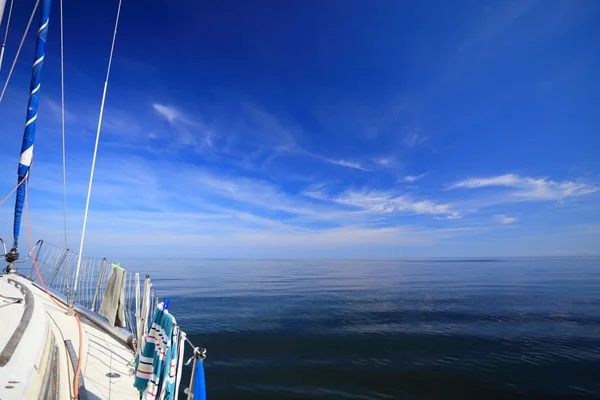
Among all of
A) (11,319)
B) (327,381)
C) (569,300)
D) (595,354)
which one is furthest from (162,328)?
(569,300)

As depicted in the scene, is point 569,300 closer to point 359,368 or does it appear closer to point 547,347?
point 547,347

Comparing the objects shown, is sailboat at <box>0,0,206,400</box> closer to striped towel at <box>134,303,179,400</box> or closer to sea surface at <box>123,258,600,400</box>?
striped towel at <box>134,303,179,400</box>

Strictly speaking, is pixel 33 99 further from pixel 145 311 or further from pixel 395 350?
pixel 395 350

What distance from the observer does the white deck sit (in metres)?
3.51

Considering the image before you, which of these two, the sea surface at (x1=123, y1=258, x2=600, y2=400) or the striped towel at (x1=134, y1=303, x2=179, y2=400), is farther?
the sea surface at (x1=123, y1=258, x2=600, y2=400)

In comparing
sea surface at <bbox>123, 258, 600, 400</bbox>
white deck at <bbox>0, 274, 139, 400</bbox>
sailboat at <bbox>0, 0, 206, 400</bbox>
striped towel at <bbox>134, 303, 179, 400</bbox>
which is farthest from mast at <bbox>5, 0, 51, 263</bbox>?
sea surface at <bbox>123, 258, 600, 400</bbox>

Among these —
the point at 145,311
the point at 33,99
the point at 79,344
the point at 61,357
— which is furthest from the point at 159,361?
the point at 33,99

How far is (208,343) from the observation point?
1551 centimetres

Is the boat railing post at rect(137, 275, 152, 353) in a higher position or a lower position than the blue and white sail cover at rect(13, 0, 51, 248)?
lower

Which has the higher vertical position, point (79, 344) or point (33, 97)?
point (33, 97)

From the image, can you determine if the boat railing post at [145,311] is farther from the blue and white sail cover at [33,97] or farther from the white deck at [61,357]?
the blue and white sail cover at [33,97]

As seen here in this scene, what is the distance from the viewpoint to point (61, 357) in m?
6.41

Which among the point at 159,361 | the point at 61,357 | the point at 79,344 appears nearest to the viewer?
the point at 159,361

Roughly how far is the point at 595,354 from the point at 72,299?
86.9 feet
